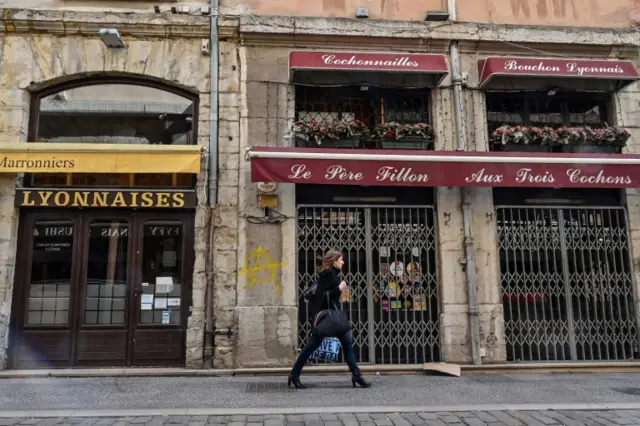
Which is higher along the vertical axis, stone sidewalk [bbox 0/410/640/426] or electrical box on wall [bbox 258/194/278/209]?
electrical box on wall [bbox 258/194/278/209]

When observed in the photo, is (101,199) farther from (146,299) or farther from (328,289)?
(328,289)

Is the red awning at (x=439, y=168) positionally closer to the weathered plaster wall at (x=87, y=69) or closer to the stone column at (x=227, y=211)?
the stone column at (x=227, y=211)

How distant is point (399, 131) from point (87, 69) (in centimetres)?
526

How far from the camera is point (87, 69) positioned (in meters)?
8.65

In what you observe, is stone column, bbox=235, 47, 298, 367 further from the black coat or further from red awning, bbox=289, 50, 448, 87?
the black coat

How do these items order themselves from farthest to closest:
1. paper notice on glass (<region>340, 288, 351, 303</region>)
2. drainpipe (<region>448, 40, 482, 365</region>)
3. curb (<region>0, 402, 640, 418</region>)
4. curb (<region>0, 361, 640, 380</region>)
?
paper notice on glass (<region>340, 288, 351, 303</region>)
drainpipe (<region>448, 40, 482, 365</region>)
curb (<region>0, 361, 640, 380</region>)
curb (<region>0, 402, 640, 418</region>)

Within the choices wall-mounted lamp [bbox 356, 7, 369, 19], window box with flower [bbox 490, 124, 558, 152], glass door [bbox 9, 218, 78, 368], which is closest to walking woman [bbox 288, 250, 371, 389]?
glass door [bbox 9, 218, 78, 368]

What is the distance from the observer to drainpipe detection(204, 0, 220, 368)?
806cm

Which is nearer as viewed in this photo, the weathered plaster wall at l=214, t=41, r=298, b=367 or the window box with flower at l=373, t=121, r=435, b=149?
the weathered plaster wall at l=214, t=41, r=298, b=367

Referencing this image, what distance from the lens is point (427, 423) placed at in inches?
207

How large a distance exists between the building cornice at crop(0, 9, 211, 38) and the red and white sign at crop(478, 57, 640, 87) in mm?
4885

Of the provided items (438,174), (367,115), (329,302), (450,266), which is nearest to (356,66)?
(367,115)

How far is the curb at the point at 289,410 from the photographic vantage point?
5.55 meters

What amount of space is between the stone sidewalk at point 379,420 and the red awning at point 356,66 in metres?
5.43
